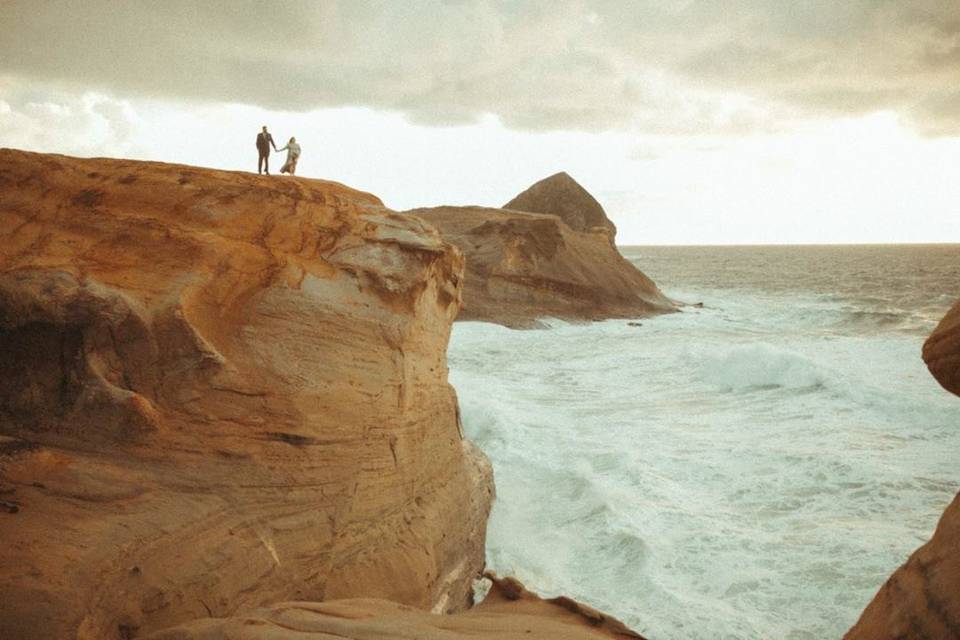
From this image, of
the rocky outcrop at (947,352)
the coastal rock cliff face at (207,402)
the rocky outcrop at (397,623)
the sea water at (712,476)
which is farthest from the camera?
the sea water at (712,476)

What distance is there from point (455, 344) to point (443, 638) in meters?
14.0

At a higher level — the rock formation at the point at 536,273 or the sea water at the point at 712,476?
the rock formation at the point at 536,273

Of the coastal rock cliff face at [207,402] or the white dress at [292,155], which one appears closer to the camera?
the coastal rock cliff face at [207,402]

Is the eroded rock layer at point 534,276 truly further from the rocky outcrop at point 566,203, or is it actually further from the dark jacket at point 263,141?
Answer: the dark jacket at point 263,141

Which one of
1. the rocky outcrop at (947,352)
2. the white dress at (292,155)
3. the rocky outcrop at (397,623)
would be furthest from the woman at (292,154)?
the rocky outcrop at (947,352)

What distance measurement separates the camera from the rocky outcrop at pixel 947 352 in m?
2.95

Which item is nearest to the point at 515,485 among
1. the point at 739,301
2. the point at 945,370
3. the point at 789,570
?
the point at 789,570

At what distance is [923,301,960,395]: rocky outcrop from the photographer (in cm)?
295

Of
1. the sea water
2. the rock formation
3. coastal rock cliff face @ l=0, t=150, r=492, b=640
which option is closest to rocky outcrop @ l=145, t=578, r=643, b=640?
coastal rock cliff face @ l=0, t=150, r=492, b=640

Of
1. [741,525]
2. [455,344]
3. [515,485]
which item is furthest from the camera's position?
[455,344]

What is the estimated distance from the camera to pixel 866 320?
24609 mm

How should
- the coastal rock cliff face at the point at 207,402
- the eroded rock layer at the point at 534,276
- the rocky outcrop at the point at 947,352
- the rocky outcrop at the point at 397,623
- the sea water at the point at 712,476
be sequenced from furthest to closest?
the eroded rock layer at the point at 534,276, the sea water at the point at 712,476, the coastal rock cliff face at the point at 207,402, the rocky outcrop at the point at 947,352, the rocky outcrop at the point at 397,623

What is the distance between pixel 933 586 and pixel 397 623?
2.24 metres

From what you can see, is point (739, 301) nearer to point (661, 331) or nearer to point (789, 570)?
point (661, 331)
